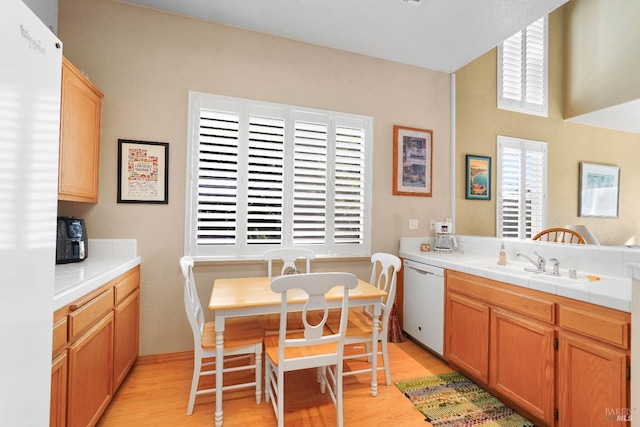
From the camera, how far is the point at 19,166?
79cm

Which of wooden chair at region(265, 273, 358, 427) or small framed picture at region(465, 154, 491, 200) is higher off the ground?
small framed picture at region(465, 154, 491, 200)

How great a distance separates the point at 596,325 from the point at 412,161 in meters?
2.13

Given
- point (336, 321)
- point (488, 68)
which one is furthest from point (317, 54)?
point (336, 321)

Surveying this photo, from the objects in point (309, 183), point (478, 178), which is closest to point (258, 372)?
point (309, 183)

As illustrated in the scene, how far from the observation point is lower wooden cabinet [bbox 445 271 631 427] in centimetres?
136

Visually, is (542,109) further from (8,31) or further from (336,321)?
(8,31)

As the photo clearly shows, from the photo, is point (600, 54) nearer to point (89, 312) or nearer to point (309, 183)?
point (309, 183)

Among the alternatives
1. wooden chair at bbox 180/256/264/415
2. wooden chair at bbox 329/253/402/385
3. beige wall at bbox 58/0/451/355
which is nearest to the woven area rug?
wooden chair at bbox 329/253/402/385

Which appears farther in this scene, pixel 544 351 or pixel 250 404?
pixel 250 404

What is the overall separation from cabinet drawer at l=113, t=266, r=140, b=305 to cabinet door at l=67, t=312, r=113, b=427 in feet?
0.51

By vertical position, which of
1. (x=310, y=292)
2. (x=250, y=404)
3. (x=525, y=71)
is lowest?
(x=250, y=404)

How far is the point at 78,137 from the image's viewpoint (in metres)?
1.94

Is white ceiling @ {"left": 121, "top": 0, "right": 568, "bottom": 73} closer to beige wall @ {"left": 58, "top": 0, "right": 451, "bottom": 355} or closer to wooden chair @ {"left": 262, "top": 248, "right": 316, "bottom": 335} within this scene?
beige wall @ {"left": 58, "top": 0, "right": 451, "bottom": 355}

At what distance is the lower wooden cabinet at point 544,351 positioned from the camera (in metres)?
1.36
